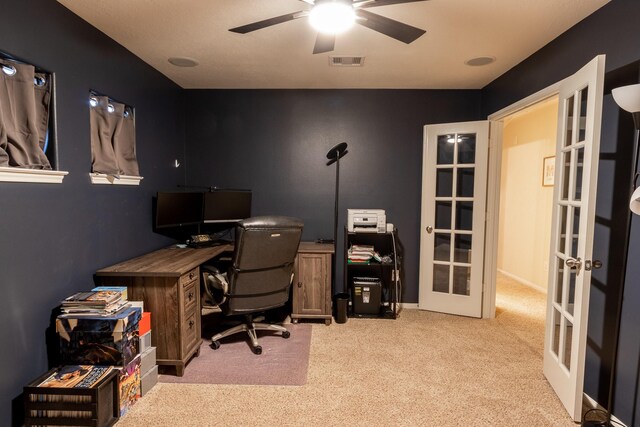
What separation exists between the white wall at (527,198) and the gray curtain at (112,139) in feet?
14.6

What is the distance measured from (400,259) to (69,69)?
3.42 metres

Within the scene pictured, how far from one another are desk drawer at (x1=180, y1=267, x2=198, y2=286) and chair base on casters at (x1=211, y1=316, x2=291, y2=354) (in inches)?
24.0

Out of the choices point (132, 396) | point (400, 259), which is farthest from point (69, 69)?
point (400, 259)

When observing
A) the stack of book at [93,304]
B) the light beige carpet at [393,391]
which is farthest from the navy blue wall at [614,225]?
the stack of book at [93,304]

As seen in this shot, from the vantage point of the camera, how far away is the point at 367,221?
3568mm

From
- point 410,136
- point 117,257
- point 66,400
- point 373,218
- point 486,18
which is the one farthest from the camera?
point 410,136

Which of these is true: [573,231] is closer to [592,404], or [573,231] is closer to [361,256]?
[592,404]

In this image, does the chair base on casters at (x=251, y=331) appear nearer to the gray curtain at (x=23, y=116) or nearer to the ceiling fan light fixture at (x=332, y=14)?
the gray curtain at (x=23, y=116)

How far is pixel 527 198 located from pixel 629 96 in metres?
3.84

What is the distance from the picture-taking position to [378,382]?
2.36 m

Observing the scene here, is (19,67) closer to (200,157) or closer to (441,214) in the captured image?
(200,157)

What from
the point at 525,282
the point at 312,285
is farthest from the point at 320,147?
the point at 525,282

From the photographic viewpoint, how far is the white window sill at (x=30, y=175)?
1.69 meters

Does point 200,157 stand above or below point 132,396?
above
